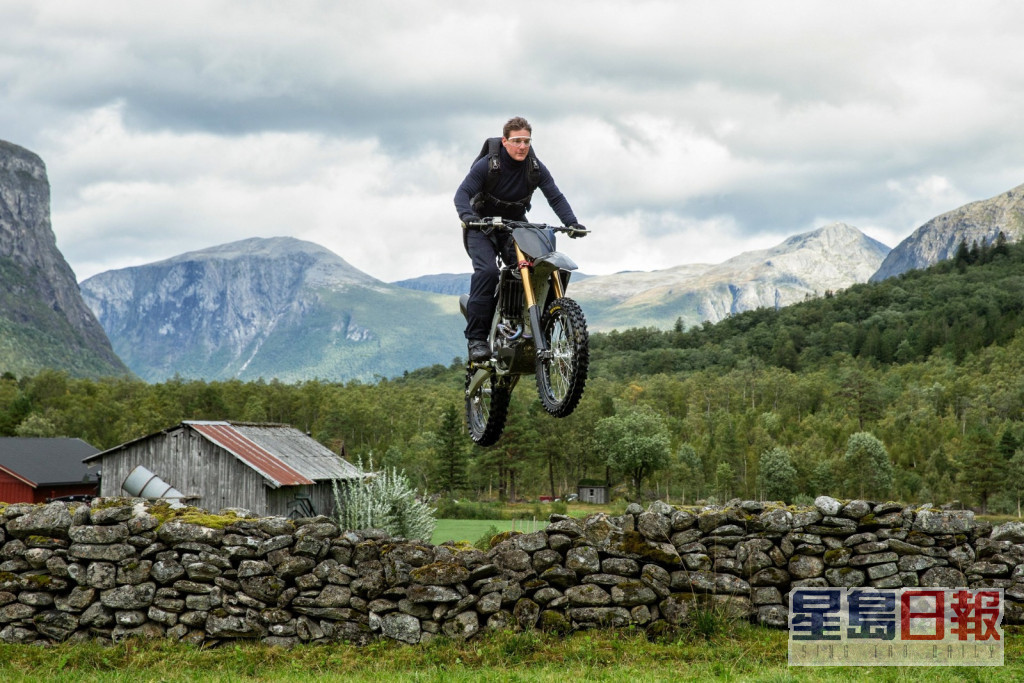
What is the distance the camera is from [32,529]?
41.2 ft

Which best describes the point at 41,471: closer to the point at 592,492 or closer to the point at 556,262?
the point at 556,262

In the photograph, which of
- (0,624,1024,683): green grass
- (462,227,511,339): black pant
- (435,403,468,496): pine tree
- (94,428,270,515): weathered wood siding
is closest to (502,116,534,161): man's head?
(462,227,511,339): black pant

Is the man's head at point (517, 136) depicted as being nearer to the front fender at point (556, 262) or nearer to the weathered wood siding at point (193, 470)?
the front fender at point (556, 262)

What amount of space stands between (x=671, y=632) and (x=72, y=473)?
50248 millimetres

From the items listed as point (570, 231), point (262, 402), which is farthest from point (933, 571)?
point (262, 402)

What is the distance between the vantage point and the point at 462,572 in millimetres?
11898

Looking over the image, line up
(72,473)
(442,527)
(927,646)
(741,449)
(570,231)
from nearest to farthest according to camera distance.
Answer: (570,231) < (927,646) < (72,473) < (442,527) < (741,449)

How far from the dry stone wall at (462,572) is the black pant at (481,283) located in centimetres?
492

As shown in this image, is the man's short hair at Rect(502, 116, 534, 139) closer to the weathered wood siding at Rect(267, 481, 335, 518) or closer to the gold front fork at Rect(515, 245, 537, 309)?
the gold front fork at Rect(515, 245, 537, 309)

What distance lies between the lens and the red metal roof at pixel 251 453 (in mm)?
28250

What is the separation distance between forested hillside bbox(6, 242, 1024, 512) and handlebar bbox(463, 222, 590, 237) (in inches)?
1827

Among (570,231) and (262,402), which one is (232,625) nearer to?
(570,231)

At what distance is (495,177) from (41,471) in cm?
5141

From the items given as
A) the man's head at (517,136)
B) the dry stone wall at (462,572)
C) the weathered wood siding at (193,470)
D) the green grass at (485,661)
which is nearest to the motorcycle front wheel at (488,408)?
the man's head at (517,136)
